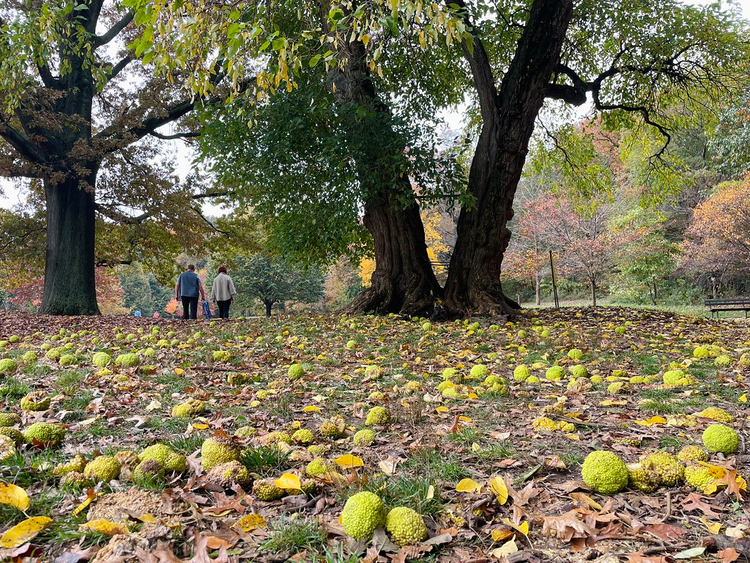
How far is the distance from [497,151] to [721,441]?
6866mm

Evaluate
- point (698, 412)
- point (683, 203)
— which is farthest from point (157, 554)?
point (683, 203)

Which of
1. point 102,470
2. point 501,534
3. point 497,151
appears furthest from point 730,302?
point 102,470

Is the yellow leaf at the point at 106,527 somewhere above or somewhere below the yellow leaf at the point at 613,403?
above

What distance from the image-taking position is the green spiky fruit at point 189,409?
271cm

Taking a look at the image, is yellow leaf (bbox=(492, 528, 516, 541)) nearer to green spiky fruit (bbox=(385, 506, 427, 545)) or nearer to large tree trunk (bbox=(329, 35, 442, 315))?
green spiky fruit (bbox=(385, 506, 427, 545))

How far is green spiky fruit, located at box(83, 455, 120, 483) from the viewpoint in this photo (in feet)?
5.83

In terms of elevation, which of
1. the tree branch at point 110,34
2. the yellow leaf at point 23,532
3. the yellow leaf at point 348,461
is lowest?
the yellow leaf at point 348,461

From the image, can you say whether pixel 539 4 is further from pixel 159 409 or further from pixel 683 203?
pixel 683 203

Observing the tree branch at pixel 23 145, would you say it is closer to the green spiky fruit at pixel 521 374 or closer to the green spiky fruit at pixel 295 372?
the green spiky fruit at pixel 295 372

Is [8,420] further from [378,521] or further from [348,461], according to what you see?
[378,521]

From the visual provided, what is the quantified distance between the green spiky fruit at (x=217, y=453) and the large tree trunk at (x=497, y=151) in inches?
250

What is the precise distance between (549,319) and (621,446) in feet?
21.2

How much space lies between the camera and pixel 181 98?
45.9ft

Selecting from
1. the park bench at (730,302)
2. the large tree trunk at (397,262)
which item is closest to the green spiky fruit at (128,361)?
the large tree trunk at (397,262)
